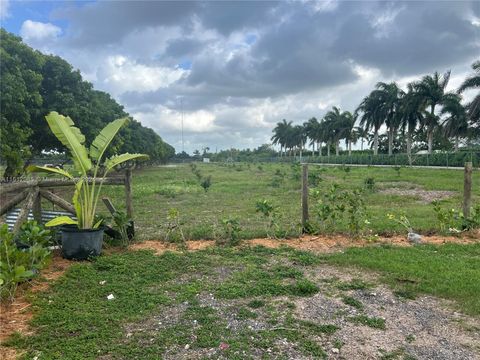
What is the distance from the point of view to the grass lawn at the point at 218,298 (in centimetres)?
334

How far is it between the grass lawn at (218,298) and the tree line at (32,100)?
371 inches

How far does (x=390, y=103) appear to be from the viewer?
54094 mm

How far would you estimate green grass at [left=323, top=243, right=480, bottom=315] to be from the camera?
4574 mm

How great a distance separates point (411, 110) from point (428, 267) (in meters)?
47.1

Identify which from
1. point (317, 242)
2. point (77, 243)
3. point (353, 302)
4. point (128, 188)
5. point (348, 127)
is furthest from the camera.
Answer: point (348, 127)

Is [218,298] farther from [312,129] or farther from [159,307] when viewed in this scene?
[312,129]

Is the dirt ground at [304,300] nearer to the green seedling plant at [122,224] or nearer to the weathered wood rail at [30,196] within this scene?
the green seedling plant at [122,224]

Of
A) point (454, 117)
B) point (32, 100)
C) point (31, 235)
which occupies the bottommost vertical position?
point (31, 235)

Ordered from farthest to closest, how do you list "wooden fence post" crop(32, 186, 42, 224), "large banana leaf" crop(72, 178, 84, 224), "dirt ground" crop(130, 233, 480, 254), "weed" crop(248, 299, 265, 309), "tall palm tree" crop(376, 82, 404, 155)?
"tall palm tree" crop(376, 82, 404, 155) < "dirt ground" crop(130, 233, 480, 254) < "wooden fence post" crop(32, 186, 42, 224) < "large banana leaf" crop(72, 178, 84, 224) < "weed" crop(248, 299, 265, 309)

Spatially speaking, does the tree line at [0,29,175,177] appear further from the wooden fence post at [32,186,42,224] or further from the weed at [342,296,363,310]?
the weed at [342,296,363,310]

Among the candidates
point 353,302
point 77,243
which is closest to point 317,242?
point 353,302

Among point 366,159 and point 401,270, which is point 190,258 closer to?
point 401,270

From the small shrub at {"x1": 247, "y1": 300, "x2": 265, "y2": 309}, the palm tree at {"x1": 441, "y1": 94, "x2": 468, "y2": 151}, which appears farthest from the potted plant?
the palm tree at {"x1": 441, "y1": 94, "x2": 468, "y2": 151}

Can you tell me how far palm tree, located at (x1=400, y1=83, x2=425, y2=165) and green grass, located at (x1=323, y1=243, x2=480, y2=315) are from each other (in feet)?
143
